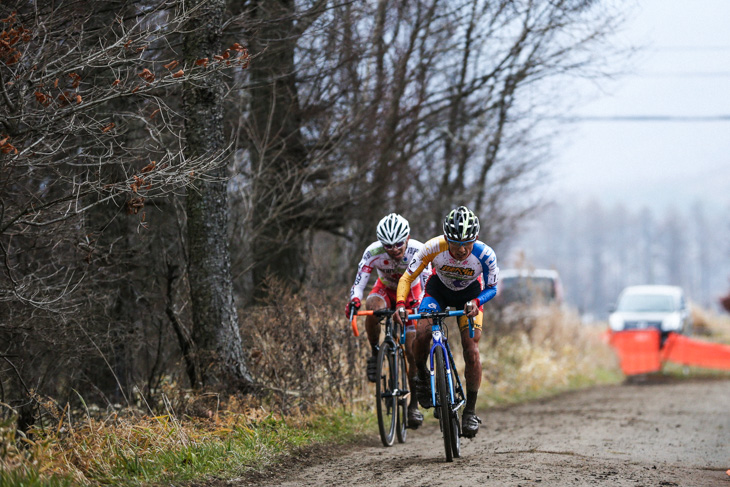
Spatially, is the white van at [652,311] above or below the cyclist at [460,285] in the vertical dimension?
below

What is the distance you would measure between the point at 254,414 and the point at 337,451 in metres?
0.97

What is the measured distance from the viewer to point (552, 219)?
164250 mm

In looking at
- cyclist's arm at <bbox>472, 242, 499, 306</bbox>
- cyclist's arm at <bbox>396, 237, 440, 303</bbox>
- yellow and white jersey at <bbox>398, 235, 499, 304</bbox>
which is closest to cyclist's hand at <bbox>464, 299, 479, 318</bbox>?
yellow and white jersey at <bbox>398, 235, 499, 304</bbox>

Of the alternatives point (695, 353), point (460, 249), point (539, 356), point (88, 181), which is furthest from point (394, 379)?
point (695, 353)

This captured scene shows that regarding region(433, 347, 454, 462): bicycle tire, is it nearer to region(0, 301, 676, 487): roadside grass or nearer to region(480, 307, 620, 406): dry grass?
region(0, 301, 676, 487): roadside grass

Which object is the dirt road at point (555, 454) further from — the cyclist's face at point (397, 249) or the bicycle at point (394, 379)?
the cyclist's face at point (397, 249)

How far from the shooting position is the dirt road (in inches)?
267

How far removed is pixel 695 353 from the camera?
21.2 meters

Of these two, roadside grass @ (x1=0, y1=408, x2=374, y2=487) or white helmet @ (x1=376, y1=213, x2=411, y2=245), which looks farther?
white helmet @ (x1=376, y1=213, x2=411, y2=245)

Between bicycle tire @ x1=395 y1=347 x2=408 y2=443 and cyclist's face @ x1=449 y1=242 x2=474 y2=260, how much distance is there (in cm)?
146

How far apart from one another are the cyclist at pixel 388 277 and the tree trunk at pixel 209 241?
1.39 meters

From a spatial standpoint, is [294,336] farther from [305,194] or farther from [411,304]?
[305,194]

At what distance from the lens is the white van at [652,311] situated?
23312mm

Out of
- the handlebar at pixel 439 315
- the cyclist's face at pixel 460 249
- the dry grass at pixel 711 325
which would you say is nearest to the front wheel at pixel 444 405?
the handlebar at pixel 439 315
